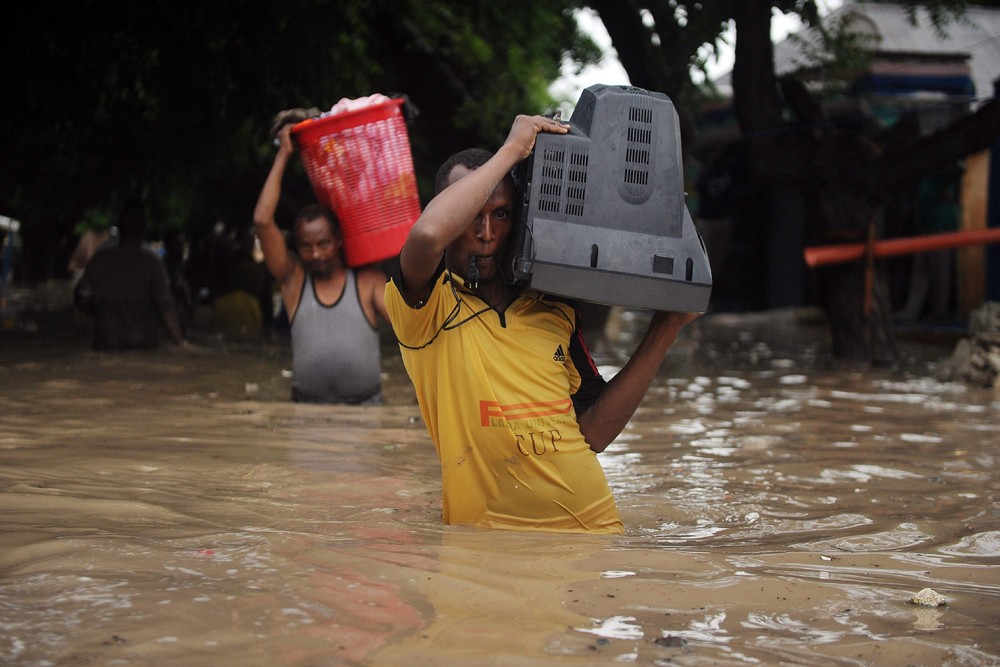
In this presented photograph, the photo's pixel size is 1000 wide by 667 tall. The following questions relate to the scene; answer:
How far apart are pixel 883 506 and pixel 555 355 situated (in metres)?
1.93

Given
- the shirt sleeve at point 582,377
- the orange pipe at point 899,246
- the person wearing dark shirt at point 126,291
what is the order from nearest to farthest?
the shirt sleeve at point 582,377, the person wearing dark shirt at point 126,291, the orange pipe at point 899,246

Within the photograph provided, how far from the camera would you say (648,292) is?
3.44m

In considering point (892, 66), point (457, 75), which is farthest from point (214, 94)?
point (892, 66)

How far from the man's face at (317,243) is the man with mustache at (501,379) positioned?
3.24 metres

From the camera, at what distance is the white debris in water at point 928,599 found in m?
2.95

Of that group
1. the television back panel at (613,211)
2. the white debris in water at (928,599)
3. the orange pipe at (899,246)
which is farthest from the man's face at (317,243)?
the orange pipe at (899,246)

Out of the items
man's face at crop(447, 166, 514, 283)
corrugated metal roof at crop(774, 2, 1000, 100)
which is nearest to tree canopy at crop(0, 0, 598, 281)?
man's face at crop(447, 166, 514, 283)

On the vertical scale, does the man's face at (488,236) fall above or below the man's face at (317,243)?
below

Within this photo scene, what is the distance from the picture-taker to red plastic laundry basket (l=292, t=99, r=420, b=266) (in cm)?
628

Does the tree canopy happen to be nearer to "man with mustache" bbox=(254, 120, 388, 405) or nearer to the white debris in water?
"man with mustache" bbox=(254, 120, 388, 405)

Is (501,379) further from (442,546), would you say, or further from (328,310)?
(328,310)

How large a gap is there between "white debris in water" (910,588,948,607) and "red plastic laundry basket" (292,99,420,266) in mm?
3935

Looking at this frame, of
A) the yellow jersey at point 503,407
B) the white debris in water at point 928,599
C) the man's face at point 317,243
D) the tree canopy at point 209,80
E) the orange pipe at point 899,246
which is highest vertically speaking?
the tree canopy at point 209,80

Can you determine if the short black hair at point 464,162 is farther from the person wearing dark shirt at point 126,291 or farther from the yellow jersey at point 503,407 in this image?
the person wearing dark shirt at point 126,291
